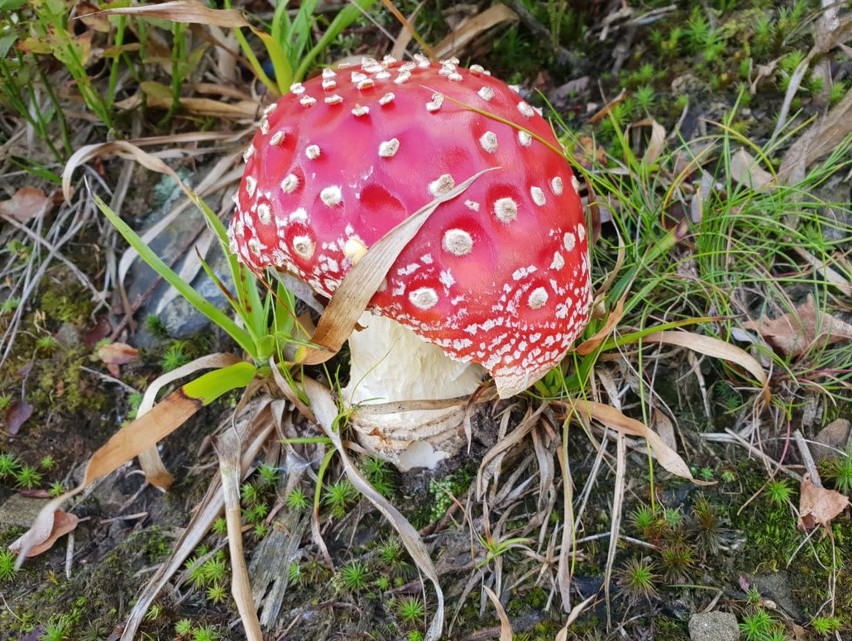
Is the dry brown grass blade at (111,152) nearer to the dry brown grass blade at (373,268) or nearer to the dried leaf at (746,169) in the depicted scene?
the dry brown grass blade at (373,268)

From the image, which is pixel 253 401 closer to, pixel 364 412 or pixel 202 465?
pixel 202 465

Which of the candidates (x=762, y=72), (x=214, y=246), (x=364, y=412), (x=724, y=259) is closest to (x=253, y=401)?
(x=364, y=412)

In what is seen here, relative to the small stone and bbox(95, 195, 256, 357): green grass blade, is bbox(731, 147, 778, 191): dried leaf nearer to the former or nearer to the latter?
the small stone

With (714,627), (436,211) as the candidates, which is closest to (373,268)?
(436,211)

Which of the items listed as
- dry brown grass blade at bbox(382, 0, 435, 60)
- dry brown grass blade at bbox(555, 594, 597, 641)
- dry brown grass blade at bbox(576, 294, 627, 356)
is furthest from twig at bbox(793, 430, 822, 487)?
dry brown grass blade at bbox(382, 0, 435, 60)

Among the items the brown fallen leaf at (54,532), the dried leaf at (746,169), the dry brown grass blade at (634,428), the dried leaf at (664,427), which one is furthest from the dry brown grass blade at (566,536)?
the brown fallen leaf at (54,532)

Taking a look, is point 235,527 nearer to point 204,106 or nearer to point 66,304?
point 66,304
